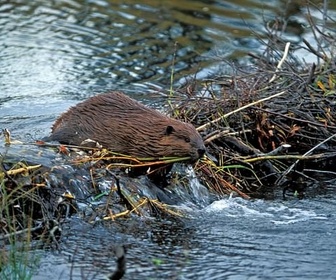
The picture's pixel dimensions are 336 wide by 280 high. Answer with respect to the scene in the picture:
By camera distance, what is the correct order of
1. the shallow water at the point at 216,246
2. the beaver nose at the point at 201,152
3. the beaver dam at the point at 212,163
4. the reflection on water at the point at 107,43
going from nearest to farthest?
the shallow water at the point at 216,246 < the beaver dam at the point at 212,163 < the beaver nose at the point at 201,152 < the reflection on water at the point at 107,43

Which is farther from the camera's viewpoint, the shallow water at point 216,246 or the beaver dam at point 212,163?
the beaver dam at point 212,163

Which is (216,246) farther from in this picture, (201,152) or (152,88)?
(152,88)

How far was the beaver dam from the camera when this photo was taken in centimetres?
579

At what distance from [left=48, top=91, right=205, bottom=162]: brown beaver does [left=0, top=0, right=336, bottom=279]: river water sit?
475 mm

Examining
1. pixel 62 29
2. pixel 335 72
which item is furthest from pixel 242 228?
pixel 62 29

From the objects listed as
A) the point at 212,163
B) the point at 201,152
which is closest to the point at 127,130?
the point at 201,152

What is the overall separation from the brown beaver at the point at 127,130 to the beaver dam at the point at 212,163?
9 cm

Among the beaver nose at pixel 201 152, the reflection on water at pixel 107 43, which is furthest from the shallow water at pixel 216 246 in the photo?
the reflection on water at pixel 107 43

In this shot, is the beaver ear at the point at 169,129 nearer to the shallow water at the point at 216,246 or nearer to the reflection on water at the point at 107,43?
the shallow water at the point at 216,246

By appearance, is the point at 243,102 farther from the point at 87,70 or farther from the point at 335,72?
the point at 87,70

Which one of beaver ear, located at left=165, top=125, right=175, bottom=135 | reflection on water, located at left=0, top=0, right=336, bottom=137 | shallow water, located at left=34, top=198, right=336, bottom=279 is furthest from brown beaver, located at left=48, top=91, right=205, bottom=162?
reflection on water, located at left=0, top=0, right=336, bottom=137

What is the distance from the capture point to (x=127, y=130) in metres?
6.35

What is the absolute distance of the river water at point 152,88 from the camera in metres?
5.27

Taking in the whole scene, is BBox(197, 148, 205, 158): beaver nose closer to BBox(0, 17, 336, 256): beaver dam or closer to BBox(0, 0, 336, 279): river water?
BBox(0, 17, 336, 256): beaver dam
